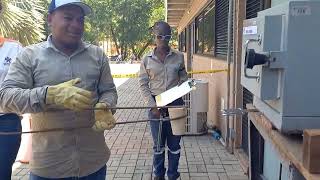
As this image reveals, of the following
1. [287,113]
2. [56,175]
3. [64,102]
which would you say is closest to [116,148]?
[56,175]

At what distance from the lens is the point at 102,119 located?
2.44 metres

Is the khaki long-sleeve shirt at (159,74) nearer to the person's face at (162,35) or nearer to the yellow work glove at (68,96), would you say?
the person's face at (162,35)

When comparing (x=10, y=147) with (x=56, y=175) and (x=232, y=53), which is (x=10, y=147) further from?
(x=232, y=53)

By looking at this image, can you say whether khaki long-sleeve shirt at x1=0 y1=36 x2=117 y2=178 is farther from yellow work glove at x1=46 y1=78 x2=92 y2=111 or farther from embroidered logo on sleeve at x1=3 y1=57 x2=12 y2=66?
embroidered logo on sleeve at x1=3 y1=57 x2=12 y2=66

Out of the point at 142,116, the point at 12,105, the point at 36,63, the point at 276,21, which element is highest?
the point at 276,21

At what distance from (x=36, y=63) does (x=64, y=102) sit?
15.3 inches

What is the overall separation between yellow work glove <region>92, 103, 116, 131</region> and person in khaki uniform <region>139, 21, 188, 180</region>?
6.24ft

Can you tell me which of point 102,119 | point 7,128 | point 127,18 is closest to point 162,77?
point 7,128

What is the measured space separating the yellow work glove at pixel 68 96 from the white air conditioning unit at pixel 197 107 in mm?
4677

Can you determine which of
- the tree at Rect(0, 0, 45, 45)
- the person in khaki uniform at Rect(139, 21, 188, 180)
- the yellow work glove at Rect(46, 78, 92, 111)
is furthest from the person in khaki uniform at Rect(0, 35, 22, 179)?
the tree at Rect(0, 0, 45, 45)

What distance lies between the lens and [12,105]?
2.29m

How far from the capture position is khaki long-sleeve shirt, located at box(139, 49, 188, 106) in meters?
4.47

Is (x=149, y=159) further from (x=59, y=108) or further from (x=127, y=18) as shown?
(x=127, y=18)

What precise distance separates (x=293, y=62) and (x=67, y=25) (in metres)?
1.33
